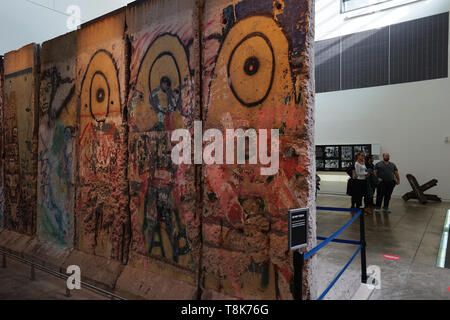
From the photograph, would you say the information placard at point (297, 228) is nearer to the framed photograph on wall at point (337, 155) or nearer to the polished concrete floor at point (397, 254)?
the polished concrete floor at point (397, 254)

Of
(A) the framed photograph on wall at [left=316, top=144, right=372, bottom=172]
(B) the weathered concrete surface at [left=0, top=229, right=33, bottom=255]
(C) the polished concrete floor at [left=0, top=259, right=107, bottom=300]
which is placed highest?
(A) the framed photograph on wall at [left=316, top=144, right=372, bottom=172]

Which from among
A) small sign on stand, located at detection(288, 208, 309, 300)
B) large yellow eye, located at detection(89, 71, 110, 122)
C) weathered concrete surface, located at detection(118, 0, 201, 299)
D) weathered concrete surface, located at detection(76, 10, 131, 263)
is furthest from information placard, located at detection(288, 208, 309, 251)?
large yellow eye, located at detection(89, 71, 110, 122)

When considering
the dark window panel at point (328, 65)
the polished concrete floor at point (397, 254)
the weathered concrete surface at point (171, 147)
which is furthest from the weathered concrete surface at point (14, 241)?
the dark window panel at point (328, 65)

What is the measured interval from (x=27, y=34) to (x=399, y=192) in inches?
458

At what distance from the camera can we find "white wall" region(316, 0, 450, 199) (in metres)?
9.86

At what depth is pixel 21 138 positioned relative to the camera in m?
5.58

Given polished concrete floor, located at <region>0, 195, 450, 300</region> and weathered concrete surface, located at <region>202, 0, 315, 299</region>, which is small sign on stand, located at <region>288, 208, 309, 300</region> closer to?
weathered concrete surface, located at <region>202, 0, 315, 299</region>

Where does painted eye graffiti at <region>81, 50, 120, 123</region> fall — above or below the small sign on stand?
above

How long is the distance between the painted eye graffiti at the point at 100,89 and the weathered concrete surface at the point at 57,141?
34cm

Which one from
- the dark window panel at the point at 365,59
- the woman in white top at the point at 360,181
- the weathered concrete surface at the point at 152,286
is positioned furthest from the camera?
the dark window panel at the point at 365,59

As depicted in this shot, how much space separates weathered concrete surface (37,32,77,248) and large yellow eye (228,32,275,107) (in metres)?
2.81

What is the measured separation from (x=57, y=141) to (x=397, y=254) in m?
5.46

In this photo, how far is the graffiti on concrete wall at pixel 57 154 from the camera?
460cm

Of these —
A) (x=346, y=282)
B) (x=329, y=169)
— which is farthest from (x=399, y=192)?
(x=346, y=282)
